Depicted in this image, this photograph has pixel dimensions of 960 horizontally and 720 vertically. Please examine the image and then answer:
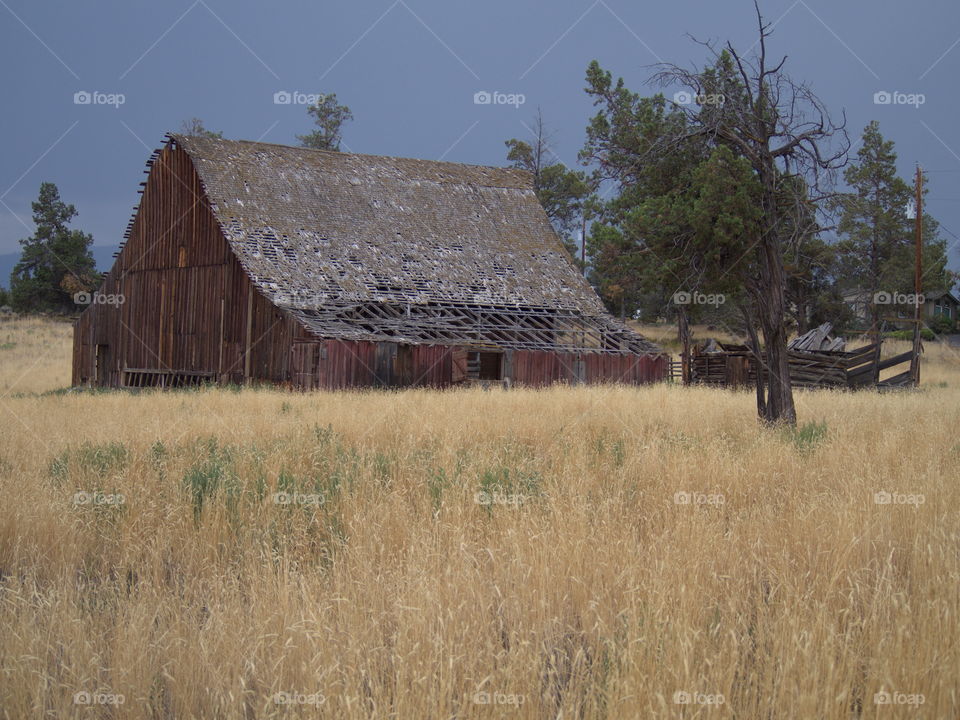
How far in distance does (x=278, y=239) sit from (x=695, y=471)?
21.8m

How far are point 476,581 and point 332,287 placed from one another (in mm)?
22275

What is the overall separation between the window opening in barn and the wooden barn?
0.07 metres

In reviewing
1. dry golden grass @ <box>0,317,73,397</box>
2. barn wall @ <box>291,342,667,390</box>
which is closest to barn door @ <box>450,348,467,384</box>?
barn wall @ <box>291,342,667,390</box>

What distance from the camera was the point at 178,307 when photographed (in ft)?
92.4

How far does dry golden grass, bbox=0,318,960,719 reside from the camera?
3.49m

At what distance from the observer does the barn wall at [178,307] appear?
2539 centimetres

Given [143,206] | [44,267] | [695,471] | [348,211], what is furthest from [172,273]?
[44,267]

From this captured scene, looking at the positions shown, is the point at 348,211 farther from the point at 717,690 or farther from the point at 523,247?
the point at 717,690

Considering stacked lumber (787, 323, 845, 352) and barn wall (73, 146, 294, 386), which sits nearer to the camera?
barn wall (73, 146, 294, 386)

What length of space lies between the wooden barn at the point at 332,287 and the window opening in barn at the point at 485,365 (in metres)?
0.07

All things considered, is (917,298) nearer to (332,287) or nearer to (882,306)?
(332,287)
